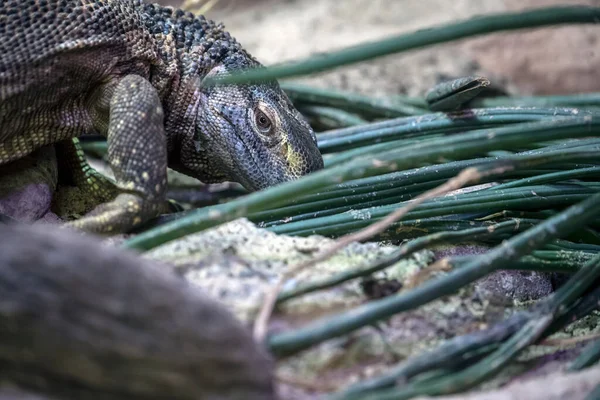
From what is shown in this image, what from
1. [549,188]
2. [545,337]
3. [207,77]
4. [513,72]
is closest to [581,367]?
[545,337]

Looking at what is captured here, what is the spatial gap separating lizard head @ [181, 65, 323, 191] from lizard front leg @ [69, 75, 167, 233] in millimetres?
347

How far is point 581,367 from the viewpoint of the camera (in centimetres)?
177

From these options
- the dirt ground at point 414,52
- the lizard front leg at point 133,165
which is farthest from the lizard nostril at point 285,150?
the dirt ground at point 414,52

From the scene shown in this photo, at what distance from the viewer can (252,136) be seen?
263 centimetres

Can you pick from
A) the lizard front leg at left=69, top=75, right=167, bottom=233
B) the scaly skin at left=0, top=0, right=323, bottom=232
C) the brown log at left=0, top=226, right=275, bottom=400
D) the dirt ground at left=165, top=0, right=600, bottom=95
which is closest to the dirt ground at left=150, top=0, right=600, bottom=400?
the dirt ground at left=165, top=0, right=600, bottom=95

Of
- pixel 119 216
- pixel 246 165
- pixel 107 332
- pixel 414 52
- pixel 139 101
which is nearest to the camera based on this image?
pixel 107 332

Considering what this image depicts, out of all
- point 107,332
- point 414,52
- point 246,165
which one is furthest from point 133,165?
point 414,52

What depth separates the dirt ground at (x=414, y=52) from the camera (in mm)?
5477

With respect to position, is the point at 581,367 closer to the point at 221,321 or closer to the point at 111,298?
the point at 221,321

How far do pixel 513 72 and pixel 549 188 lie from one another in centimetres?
386

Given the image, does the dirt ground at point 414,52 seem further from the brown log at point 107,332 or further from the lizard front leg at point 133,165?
the brown log at point 107,332

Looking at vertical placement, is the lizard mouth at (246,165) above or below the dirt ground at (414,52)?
below

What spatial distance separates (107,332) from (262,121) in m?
1.48

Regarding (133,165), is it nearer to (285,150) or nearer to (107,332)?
(285,150)
